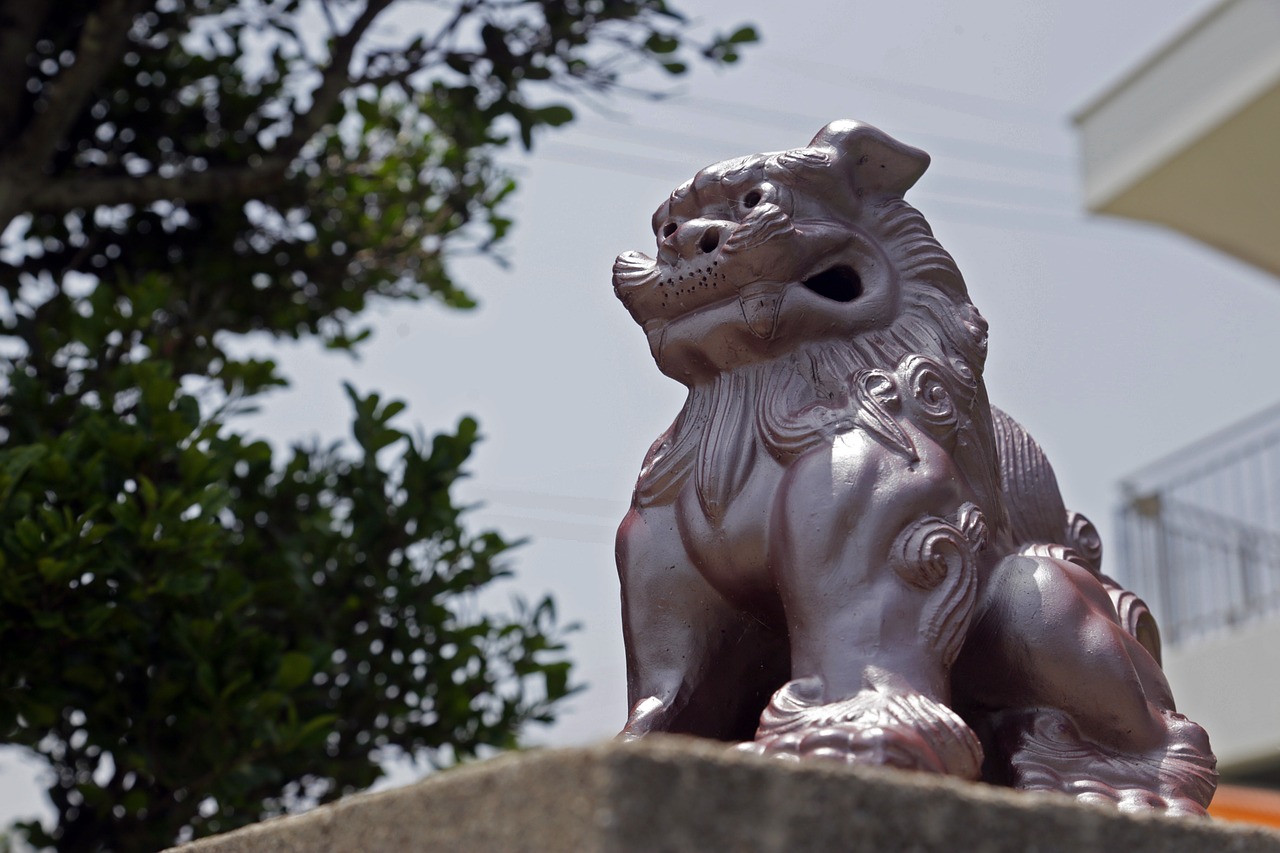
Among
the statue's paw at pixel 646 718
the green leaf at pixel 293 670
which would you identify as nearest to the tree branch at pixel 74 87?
the green leaf at pixel 293 670

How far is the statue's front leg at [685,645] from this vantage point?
1.61 meters

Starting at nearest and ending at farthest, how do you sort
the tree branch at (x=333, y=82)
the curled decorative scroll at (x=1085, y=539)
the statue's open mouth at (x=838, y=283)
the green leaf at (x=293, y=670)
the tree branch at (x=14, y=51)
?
the statue's open mouth at (x=838, y=283)
the curled decorative scroll at (x=1085, y=539)
the green leaf at (x=293, y=670)
the tree branch at (x=14, y=51)
the tree branch at (x=333, y=82)

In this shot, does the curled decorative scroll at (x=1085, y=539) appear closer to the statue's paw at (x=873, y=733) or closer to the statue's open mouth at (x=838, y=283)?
the statue's open mouth at (x=838, y=283)

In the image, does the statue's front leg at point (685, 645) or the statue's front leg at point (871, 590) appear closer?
the statue's front leg at point (871, 590)

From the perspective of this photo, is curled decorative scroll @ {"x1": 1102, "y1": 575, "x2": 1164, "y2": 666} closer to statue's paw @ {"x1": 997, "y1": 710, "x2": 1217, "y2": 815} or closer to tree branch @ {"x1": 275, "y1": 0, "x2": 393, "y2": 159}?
statue's paw @ {"x1": 997, "y1": 710, "x2": 1217, "y2": 815}

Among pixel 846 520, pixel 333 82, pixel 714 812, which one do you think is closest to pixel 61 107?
pixel 333 82

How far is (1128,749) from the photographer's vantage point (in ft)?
5.10

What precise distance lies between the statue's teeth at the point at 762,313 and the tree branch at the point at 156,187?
1.76 meters

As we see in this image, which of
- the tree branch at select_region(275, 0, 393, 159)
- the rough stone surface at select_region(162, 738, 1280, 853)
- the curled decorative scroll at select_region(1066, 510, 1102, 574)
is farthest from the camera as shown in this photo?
the tree branch at select_region(275, 0, 393, 159)

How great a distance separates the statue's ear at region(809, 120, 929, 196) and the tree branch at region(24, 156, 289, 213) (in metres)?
1.69

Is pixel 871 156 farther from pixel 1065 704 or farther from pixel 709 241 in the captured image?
pixel 1065 704

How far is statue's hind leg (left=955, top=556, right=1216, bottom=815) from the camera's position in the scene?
1531 mm

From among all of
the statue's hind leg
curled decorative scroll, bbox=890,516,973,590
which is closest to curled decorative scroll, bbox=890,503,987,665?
curled decorative scroll, bbox=890,516,973,590

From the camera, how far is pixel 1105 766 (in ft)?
5.03
